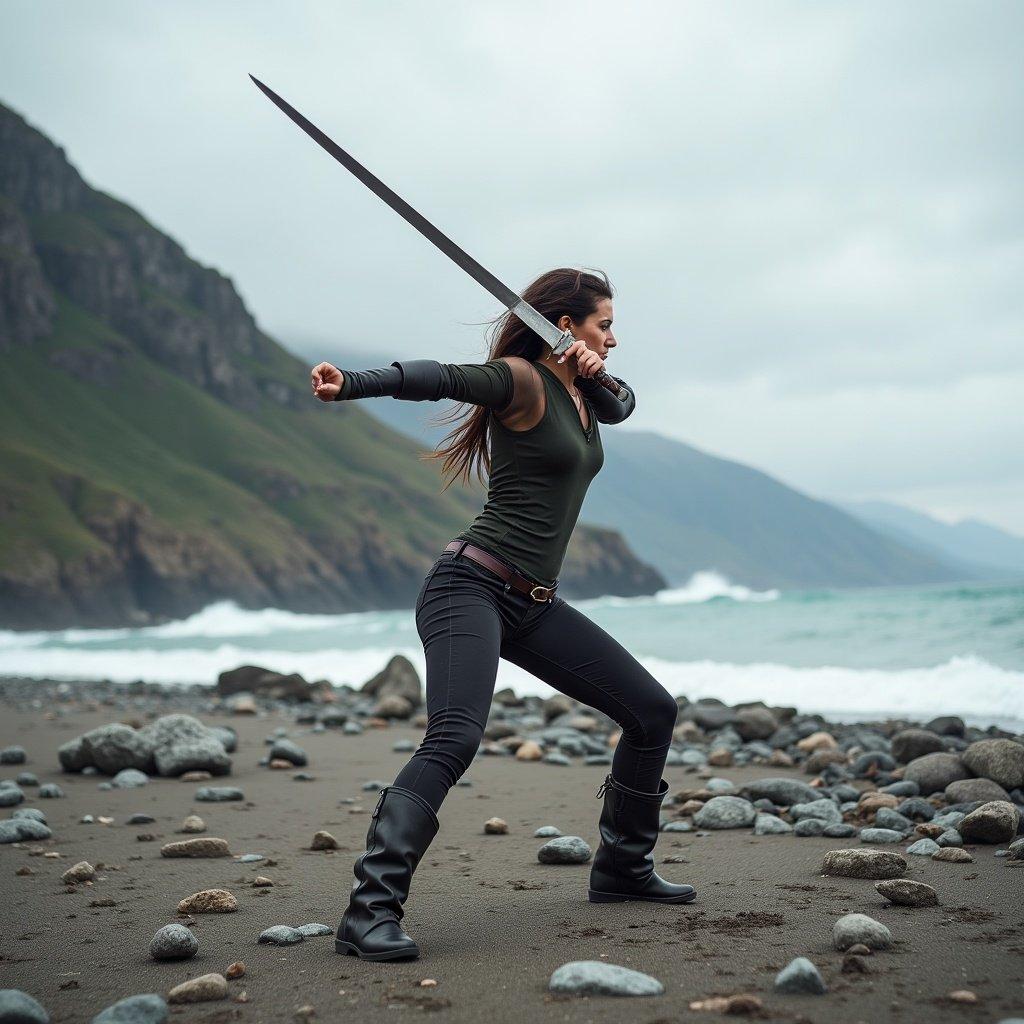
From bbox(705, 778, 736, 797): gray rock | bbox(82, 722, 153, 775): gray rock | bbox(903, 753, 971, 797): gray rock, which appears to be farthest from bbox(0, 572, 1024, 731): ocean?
bbox(82, 722, 153, 775): gray rock

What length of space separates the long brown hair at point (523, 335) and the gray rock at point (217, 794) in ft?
13.9

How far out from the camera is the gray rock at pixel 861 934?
3.59m

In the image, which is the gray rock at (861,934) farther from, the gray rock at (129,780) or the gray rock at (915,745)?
the gray rock at (129,780)

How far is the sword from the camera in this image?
456 centimetres

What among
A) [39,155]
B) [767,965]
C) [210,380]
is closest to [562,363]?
[767,965]

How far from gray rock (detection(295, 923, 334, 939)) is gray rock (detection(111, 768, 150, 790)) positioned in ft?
15.6

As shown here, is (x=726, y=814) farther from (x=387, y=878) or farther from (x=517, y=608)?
(x=387, y=878)

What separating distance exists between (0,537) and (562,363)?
8826cm

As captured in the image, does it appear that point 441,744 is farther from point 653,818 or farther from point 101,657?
point 101,657

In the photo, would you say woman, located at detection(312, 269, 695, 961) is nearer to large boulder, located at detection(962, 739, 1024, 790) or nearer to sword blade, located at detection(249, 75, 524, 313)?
sword blade, located at detection(249, 75, 524, 313)

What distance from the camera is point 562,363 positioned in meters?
4.46

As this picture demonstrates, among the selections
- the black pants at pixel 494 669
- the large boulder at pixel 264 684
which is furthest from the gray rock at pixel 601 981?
the large boulder at pixel 264 684

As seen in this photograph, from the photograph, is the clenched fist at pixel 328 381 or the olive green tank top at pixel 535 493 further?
the olive green tank top at pixel 535 493

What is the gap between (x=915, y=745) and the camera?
866cm
